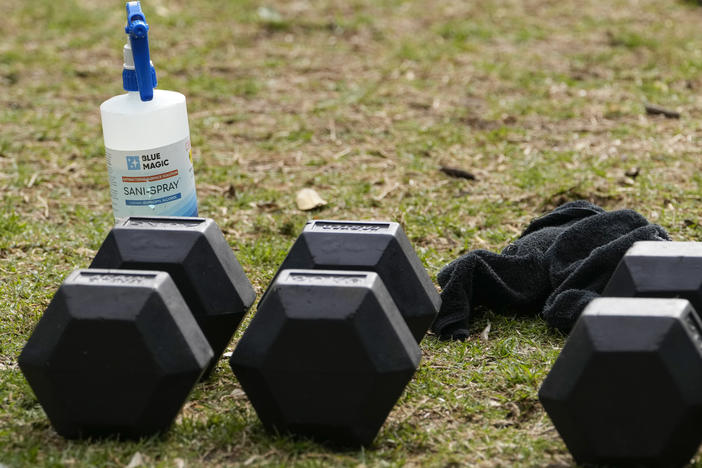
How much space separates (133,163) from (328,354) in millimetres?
1395

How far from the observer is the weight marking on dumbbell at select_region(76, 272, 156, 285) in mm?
2980

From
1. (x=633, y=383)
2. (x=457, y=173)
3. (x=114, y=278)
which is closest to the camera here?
(x=633, y=383)

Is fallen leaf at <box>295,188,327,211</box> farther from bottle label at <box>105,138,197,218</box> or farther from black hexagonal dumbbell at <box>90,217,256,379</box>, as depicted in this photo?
black hexagonal dumbbell at <box>90,217,256,379</box>

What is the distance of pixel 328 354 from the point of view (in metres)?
2.90

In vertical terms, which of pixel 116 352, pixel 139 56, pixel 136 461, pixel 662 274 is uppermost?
pixel 139 56

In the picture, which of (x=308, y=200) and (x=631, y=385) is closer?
(x=631, y=385)

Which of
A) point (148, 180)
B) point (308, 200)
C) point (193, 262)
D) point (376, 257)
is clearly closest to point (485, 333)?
point (376, 257)

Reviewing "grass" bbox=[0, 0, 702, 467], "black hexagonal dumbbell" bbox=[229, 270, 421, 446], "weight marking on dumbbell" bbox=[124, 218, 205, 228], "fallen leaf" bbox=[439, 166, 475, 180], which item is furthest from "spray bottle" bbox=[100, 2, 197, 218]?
"fallen leaf" bbox=[439, 166, 475, 180]

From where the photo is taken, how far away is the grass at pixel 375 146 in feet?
10.7

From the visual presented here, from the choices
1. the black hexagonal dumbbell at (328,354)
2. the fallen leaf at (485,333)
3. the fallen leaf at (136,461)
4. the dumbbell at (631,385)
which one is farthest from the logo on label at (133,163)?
the dumbbell at (631,385)

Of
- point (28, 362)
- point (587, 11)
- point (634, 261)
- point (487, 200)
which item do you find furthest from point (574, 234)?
point (587, 11)

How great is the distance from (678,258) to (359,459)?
1.27 metres

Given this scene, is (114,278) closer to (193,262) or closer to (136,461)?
(193,262)

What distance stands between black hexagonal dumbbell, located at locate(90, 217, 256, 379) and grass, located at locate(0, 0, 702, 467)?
1.02 feet
